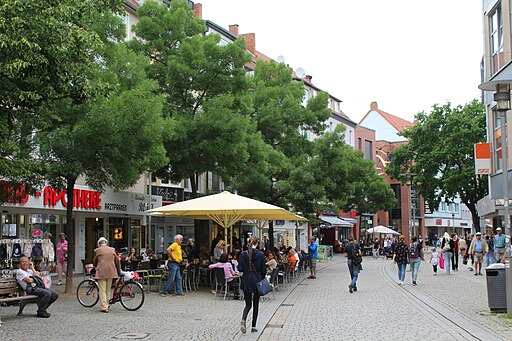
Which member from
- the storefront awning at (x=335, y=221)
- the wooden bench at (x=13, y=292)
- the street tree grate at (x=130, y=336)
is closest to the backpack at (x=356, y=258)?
the wooden bench at (x=13, y=292)

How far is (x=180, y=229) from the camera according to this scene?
38844 mm

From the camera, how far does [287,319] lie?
13945mm

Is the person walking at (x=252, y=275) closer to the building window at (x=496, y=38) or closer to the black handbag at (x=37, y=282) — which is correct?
the black handbag at (x=37, y=282)

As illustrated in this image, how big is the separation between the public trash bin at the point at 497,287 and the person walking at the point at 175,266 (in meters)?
8.26

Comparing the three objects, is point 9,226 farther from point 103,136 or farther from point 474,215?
point 474,215

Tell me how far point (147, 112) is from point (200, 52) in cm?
775

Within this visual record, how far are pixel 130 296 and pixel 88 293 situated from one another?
99 centimetres

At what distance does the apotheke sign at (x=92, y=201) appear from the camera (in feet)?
77.5

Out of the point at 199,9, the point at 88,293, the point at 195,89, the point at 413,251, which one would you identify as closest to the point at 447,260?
the point at 413,251

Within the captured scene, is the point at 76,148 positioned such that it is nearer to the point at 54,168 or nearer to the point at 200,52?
the point at 54,168

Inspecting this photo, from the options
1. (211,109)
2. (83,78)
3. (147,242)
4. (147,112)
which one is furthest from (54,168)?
(147,242)

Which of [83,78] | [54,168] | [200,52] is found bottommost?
[54,168]

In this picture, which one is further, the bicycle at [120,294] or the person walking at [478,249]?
the person walking at [478,249]

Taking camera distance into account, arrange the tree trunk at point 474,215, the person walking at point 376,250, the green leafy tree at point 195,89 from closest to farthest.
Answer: the green leafy tree at point 195,89 < the tree trunk at point 474,215 < the person walking at point 376,250
